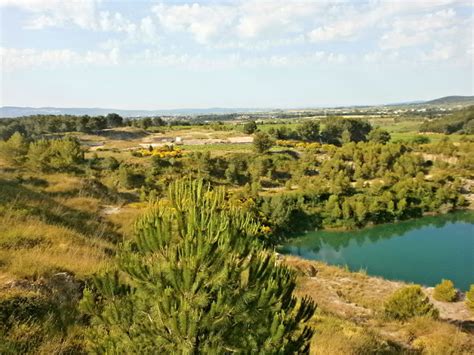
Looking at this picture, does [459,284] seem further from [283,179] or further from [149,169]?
[149,169]

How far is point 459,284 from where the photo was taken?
88.9ft

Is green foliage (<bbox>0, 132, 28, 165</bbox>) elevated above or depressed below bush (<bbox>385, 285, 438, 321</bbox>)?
above

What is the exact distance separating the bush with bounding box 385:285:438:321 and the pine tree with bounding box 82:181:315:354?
35.8 ft

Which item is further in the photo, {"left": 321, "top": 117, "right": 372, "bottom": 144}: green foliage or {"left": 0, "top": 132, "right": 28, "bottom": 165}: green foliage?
{"left": 321, "top": 117, "right": 372, "bottom": 144}: green foliage

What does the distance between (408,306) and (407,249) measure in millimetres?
24691

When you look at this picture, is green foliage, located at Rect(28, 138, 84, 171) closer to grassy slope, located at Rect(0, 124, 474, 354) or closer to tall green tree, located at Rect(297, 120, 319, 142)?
grassy slope, located at Rect(0, 124, 474, 354)

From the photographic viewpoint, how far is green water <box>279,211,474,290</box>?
29.7 meters

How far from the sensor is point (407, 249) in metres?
35.7

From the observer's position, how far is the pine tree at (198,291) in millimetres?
3600

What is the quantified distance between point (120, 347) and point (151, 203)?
4.97 feet

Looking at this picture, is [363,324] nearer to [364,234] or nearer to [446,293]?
[446,293]

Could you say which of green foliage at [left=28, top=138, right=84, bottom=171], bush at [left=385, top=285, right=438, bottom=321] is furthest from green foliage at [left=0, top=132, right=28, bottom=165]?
bush at [left=385, top=285, right=438, bottom=321]

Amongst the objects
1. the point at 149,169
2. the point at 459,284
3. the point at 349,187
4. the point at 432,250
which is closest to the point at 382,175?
the point at 349,187

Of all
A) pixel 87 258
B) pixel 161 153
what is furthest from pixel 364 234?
pixel 87 258
